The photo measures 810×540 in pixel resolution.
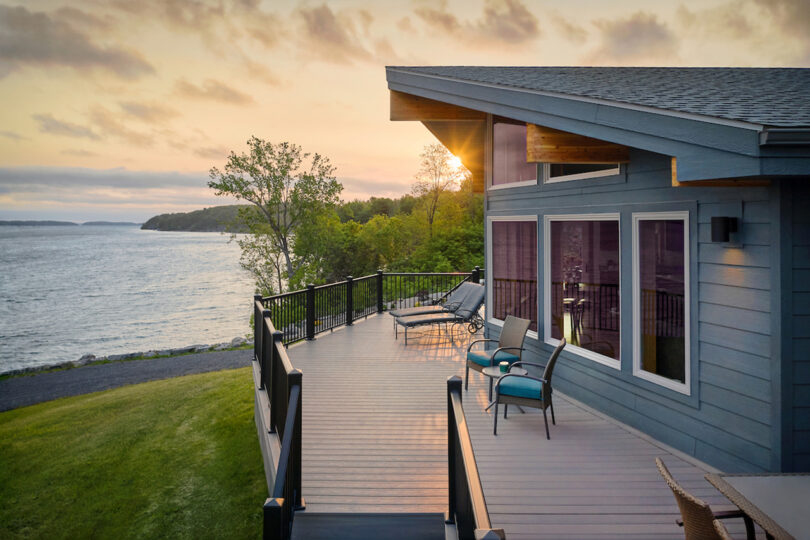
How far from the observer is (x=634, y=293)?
5023 mm

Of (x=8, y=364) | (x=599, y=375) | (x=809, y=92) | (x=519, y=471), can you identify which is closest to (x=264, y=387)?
(x=519, y=471)

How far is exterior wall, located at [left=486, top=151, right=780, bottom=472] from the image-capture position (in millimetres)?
3598

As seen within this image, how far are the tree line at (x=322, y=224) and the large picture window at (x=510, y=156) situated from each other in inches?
716

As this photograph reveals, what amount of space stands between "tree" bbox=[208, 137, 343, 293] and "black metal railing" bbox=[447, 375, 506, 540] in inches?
965

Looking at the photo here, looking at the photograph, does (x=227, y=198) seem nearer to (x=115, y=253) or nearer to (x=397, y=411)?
(x=397, y=411)

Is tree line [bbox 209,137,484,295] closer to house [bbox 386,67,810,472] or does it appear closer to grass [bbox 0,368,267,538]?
grass [bbox 0,368,267,538]

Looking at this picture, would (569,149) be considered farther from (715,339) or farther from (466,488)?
(466,488)

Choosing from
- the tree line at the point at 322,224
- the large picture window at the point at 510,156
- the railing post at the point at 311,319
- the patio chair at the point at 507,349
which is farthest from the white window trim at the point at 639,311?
the tree line at the point at 322,224

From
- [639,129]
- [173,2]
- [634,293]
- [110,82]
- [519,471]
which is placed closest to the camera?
[639,129]

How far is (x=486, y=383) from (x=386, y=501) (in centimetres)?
324

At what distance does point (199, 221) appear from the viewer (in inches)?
2739

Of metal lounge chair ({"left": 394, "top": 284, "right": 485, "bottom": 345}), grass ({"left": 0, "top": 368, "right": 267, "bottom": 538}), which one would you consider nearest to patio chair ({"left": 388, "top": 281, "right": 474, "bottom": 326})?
metal lounge chair ({"left": 394, "top": 284, "right": 485, "bottom": 345})

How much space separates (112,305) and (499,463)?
134ft

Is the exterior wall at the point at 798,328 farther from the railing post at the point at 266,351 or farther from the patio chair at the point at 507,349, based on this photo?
the railing post at the point at 266,351
